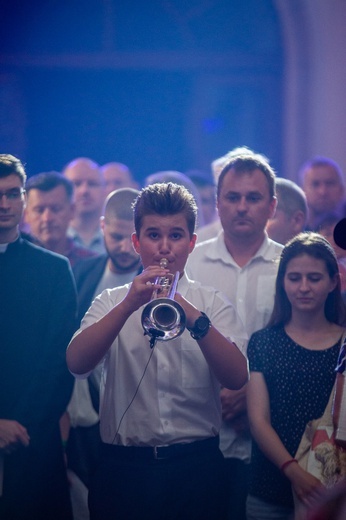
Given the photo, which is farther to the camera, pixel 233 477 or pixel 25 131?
pixel 25 131

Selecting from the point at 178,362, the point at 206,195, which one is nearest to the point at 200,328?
the point at 178,362

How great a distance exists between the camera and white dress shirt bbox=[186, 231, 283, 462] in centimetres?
374

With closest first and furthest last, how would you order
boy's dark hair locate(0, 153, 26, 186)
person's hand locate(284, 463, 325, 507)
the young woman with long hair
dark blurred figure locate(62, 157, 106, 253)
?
person's hand locate(284, 463, 325, 507)
the young woman with long hair
boy's dark hair locate(0, 153, 26, 186)
dark blurred figure locate(62, 157, 106, 253)

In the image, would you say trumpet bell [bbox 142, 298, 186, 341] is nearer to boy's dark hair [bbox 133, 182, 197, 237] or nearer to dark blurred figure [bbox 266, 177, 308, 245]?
boy's dark hair [bbox 133, 182, 197, 237]

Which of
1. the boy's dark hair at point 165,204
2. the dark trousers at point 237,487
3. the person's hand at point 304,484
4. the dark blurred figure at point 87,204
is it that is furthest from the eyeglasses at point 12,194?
the dark blurred figure at point 87,204

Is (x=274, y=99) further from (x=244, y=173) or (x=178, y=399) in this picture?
(x=178, y=399)

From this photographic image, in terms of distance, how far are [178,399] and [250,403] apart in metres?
0.57

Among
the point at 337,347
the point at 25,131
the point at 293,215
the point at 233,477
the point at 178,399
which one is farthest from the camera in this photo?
the point at 25,131

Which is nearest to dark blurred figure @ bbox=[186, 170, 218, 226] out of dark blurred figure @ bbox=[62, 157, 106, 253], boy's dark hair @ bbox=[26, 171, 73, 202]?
dark blurred figure @ bbox=[62, 157, 106, 253]

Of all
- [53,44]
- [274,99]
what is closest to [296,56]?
[274,99]

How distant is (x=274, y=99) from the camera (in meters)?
9.77

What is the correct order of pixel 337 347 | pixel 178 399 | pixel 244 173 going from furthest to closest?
1. pixel 244 173
2. pixel 337 347
3. pixel 178 399

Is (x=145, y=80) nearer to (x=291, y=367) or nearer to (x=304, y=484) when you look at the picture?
(x=291, y=367)

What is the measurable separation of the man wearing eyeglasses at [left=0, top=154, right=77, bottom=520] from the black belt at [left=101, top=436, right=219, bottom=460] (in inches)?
31.2
